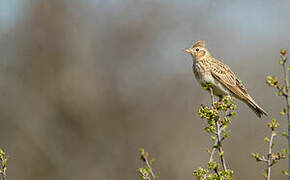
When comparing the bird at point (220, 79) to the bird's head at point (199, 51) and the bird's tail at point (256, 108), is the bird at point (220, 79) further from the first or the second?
the bird's head at point (199, 51)

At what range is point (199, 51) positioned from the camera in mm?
9070

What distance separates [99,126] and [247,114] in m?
6.08

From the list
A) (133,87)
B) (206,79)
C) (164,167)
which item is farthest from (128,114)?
(206,79)

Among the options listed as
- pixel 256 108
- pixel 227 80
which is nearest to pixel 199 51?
pixel 227 80

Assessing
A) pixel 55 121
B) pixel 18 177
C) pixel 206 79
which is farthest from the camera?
pixel 55 121

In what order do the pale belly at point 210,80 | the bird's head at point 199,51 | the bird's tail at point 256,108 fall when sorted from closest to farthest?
the bird's tail at point 256,108 < the pale belly at point 210,80 < the bird's head at point 199,51

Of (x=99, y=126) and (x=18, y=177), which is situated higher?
(x=99, y=126)

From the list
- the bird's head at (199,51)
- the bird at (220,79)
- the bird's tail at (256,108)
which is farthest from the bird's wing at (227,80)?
the bird's head at (199,51)

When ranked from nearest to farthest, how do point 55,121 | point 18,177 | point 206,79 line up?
point 206,79
point 18,177
point 55,121

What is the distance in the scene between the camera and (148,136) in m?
→ 20.8

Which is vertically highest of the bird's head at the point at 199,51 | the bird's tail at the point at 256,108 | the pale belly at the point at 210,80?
the bird's head at the point at 199,51

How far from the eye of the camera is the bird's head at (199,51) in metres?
8.88

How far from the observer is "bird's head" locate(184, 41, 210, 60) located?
8.88 metres

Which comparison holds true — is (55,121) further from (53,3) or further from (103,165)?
(53,3)
